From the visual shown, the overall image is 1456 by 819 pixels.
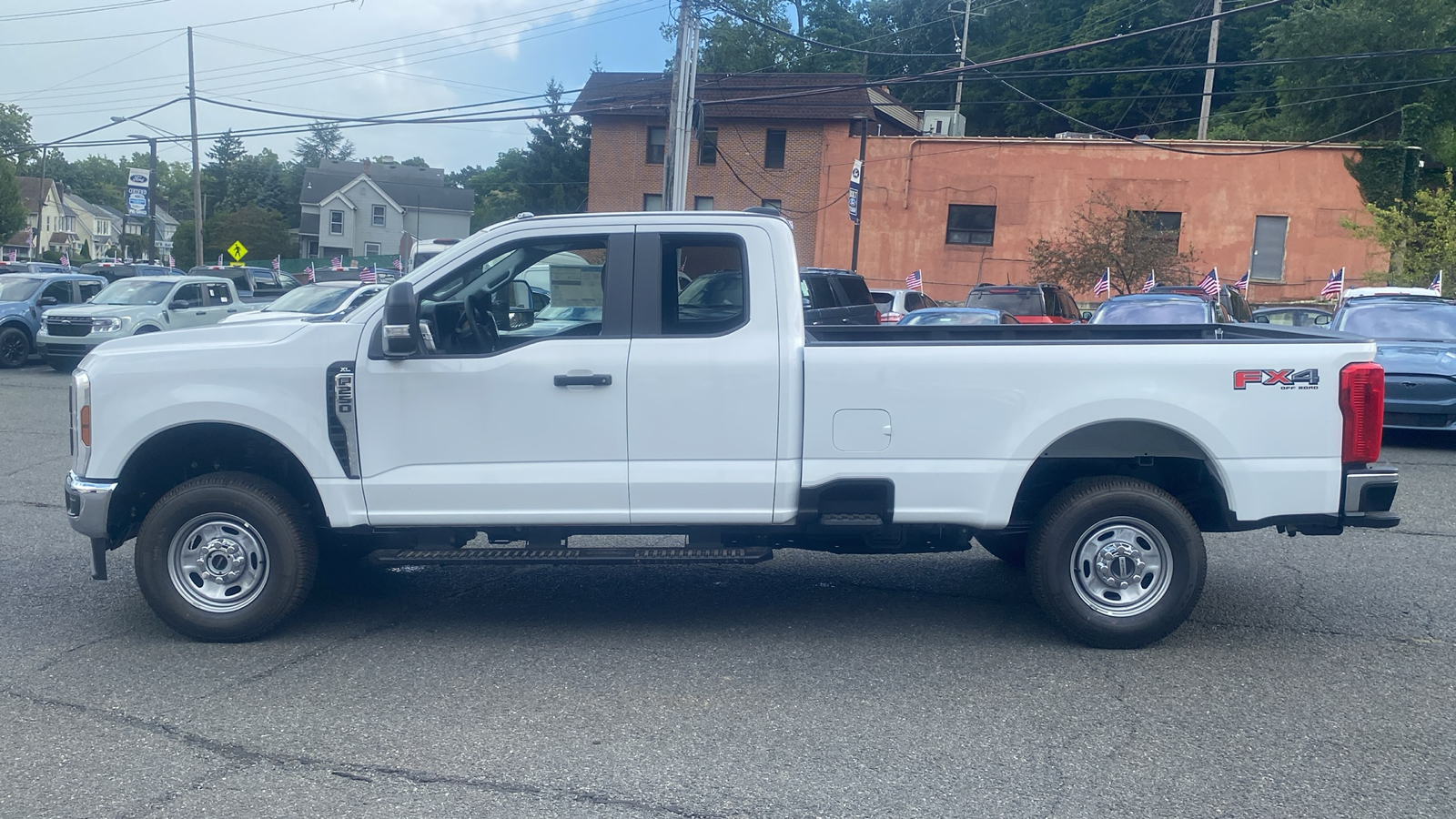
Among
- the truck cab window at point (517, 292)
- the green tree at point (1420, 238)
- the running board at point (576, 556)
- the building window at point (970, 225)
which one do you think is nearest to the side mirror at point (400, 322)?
the truck cab window at point (517, 292)

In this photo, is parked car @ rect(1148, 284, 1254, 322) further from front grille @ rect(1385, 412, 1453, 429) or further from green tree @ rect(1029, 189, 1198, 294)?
green tree @ rect(1029, 189, 1198, 294)

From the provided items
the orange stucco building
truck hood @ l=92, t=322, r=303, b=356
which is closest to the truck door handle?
truck hood @ l=92, t=322, r=303, b=356

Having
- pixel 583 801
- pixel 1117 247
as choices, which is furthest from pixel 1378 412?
pixel 1117 247

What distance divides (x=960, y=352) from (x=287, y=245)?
73043 mm

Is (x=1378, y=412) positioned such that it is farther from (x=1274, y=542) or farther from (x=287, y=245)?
(x=287, y=245)

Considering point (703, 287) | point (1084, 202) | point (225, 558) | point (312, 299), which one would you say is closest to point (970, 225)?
point (1084, 202)

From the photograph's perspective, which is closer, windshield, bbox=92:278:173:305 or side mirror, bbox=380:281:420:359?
side mirror, bbox=380:281:420:359

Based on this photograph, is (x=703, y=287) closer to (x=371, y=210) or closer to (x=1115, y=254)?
(x=1115, y=254)

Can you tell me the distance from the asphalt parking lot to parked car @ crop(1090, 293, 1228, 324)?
8.58 metres

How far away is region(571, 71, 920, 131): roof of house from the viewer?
141 feet

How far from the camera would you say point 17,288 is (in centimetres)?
2292

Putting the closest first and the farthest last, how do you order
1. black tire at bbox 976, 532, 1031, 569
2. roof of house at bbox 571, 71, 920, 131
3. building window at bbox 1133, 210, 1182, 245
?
1. black tire at bbox 976, 532, 1031, 569
2. building window at bbox 1133, 210, 1182, 245
3. roof of house at bbox 571, 71, 920, 131

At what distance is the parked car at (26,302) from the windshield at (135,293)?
985 mm

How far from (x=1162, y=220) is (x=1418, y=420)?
2750 centimetres
